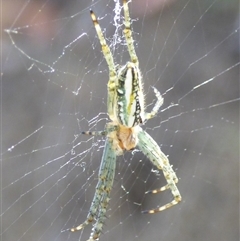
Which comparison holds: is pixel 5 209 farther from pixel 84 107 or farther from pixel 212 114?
pixel 212 114

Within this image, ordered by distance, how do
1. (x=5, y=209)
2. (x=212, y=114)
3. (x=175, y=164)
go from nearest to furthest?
(x=5, y=209), (x=175, y=164), (x=212, y=114)

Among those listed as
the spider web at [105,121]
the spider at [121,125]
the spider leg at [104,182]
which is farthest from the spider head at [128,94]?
the spider web at [105,121]

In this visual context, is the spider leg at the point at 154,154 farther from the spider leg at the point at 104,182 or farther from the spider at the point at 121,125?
the spider leg at the point at 104,182

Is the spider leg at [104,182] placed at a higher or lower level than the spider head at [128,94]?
lower

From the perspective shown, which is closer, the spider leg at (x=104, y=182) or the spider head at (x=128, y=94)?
the spider head at (x=128, y=94)

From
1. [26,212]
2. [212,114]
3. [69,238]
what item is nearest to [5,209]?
[26,212]

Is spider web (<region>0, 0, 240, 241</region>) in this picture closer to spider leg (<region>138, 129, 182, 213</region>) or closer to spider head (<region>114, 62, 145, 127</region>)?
spider leg (<region>138, 129, 182, 213</region>)

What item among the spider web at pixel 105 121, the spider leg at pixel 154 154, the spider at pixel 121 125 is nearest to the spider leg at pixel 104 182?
the spider at pixel 121 125

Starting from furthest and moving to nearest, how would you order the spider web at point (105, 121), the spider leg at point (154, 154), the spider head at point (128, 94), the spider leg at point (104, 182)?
the spider web at point (105, 121) < the spider leg at point (154, 154) < the spider leg at point (104, 182) < the spider head at point (128, 94)

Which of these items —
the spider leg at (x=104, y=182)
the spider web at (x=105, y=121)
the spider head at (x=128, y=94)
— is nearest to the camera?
the spider head at (x=128, y=94)
